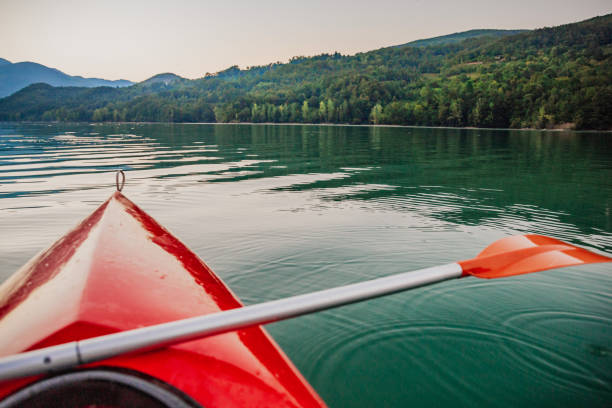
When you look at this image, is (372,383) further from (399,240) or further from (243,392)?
(399,240)

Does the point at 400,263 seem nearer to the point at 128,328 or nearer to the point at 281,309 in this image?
the point at 281,309

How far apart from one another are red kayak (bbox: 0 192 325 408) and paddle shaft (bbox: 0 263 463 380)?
0.44 ft

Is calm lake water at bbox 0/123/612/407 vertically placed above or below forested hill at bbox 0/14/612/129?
below

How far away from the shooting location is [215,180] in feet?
45.1

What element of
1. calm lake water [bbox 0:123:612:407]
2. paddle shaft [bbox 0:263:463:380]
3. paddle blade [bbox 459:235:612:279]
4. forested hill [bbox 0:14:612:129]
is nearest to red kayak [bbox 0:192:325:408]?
paddle shaft [bbox 0:263:463:380]

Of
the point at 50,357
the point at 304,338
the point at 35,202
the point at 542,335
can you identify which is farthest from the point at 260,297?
the point at 35,202

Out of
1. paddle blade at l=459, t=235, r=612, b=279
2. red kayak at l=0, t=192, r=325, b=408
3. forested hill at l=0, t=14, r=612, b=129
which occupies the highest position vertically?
forested hill at l=0, t=14, r=612, b=129

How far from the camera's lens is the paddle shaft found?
1.20 m

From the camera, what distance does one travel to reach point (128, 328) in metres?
1.76

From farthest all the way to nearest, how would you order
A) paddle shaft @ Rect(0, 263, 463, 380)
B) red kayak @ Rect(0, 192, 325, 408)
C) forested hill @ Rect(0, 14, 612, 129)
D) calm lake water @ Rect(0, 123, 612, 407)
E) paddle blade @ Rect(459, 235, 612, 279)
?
forested hill @ Rect(0, 14, 612, 129)
calm lake water @ Rect(0, 123, 612, 407)
paddle blade @ Rect(459, 235, 612, 279)
red kayak @ Rect(0, 192, 325, 408)
paddle shaft @ Rect(0, 263, 463, 380)

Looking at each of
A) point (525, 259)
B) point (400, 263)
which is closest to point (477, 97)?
point (400, 263)

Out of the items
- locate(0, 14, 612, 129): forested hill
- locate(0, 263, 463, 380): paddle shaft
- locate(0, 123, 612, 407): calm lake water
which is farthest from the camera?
locate(0, 14, 612, 129): forested hill

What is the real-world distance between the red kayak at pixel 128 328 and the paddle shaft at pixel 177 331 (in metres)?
0.13

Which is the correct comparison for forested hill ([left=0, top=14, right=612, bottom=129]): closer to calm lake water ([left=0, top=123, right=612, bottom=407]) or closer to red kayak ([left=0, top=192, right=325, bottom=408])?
calm lake water ([left=0, top=123, right=612, bottom=407])
